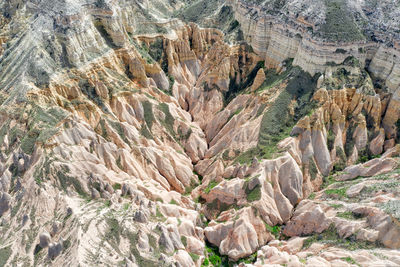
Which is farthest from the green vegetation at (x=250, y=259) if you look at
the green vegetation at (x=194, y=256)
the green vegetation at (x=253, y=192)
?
the green vegetation at (x=253, y=192)

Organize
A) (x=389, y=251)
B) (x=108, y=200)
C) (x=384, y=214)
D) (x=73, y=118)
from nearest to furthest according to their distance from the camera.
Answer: (x=389, y=251) < (x=384, y=214) < (x=108, y=200) < (x=73, y=118)

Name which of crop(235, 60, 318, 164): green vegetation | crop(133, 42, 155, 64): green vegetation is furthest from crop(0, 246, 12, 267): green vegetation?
crop(133, 42, 155, 64): green vegetation

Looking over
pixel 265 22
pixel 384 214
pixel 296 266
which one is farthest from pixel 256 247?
pixel 265 22

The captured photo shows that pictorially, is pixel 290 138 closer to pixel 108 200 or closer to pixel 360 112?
pixel 360 112

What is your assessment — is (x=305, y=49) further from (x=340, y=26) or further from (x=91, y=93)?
(x=91, y=93)

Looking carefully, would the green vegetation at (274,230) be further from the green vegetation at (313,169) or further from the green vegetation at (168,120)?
the green vegetation at (168,120)

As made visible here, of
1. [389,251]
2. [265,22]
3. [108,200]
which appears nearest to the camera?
[389,251]

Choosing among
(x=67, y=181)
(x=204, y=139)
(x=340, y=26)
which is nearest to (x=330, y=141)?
(x=340, y=26)

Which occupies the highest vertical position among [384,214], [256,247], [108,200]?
[108,200]

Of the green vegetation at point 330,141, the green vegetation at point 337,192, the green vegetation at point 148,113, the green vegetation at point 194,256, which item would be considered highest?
the green vegetation at point 148,113
